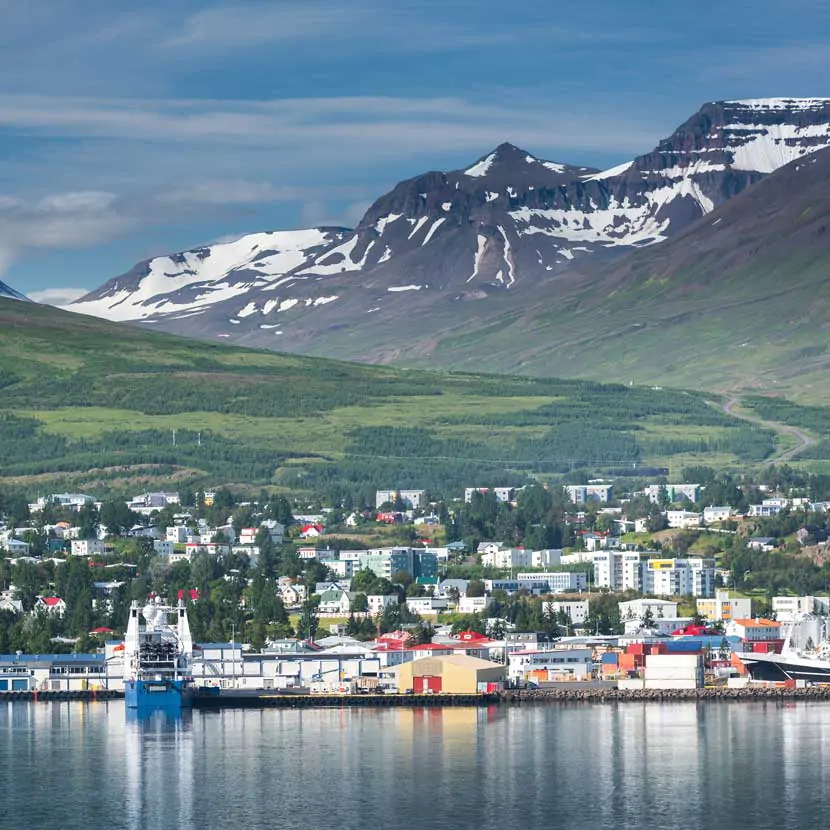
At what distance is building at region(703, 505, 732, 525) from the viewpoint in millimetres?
151375

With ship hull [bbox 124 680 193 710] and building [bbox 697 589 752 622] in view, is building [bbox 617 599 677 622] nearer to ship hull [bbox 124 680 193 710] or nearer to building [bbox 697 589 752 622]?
building [bbox 697 589 752 622]

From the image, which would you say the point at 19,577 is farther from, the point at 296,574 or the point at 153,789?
the point at 153,789

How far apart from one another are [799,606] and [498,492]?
5277 centimetres

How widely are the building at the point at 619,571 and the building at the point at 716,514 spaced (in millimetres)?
20969

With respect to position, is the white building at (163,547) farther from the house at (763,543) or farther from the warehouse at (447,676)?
the warehouse at (447,676)

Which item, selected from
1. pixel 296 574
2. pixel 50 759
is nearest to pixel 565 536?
pixel 296 574

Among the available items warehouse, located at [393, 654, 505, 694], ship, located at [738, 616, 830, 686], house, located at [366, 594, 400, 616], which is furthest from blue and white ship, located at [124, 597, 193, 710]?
house, located at [366, 594, 400, 616]

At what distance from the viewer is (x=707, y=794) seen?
2489 inches

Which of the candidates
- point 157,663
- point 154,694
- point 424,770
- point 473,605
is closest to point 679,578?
point 473,605

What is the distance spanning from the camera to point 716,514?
153125 mm

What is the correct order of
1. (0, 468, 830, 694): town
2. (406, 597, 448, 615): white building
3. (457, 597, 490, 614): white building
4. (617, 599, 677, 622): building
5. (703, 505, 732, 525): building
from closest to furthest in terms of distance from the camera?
(0, 468, 830, 694): town < (617, 599, 677, 622): building < (457, 597, 490, 614): white building < (406, 597, 448, 615): white building < (703, 505, 732, 525): building

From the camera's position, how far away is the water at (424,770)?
60344 mm

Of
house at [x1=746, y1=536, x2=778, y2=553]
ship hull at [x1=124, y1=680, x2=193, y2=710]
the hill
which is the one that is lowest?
ship hull at [x1=124, y1=680, x2=193, y2=710]

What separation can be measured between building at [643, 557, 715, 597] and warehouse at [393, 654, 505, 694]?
97.7 feet
